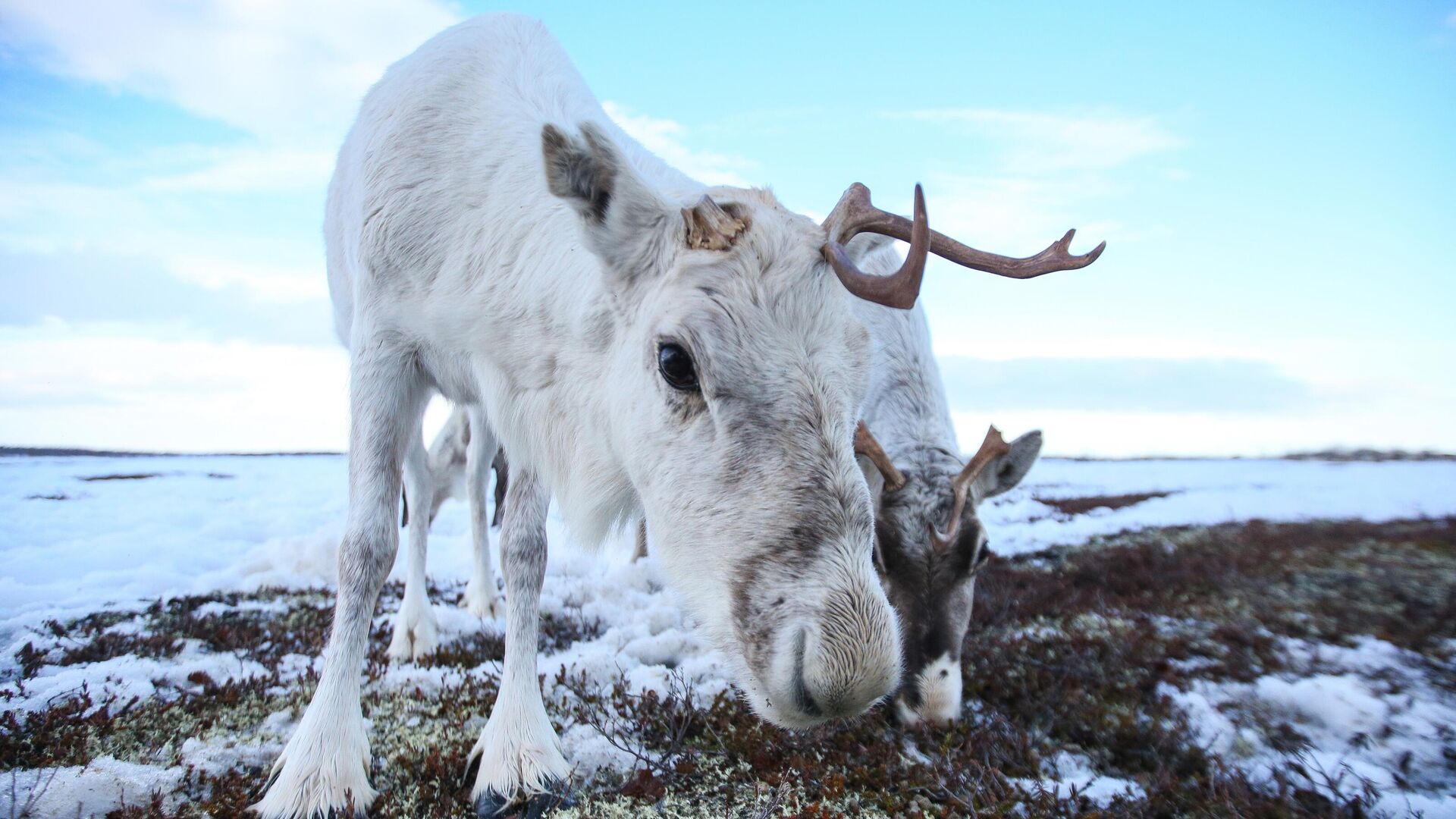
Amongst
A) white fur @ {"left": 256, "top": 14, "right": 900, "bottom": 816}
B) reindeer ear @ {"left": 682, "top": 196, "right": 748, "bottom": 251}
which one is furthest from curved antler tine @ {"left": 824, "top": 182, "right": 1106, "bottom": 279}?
reindeer ear @ {"left": 682, "top": 196, "right": 748, "bottom": 251}

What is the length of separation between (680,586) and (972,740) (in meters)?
2.41

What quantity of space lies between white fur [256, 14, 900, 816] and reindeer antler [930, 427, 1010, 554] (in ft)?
7.74

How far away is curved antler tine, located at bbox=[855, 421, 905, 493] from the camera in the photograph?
4.90m

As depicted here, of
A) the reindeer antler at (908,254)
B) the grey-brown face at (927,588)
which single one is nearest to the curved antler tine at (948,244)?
the reindeer antler at (908,254)

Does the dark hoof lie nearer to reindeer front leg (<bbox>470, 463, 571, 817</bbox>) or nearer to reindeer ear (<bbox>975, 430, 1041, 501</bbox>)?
reindeer front leg (<bbox>470, 463, 571, 817</bbox>)

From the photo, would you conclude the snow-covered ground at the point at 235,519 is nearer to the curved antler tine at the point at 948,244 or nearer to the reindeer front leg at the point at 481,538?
the reindeer front leg at the point at 481,538

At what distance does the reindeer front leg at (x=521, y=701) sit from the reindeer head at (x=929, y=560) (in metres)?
2.14

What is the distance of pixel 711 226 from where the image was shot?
275 cm

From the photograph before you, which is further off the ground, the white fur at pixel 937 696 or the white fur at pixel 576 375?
the white fur at pixel 576 375

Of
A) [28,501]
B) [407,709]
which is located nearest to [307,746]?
[407,709]

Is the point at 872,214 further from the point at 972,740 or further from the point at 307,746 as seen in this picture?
the point at 307,746

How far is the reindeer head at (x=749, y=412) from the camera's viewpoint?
85.5 inches

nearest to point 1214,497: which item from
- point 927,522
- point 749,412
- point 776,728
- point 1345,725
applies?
point 1345,725

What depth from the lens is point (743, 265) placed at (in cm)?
264
